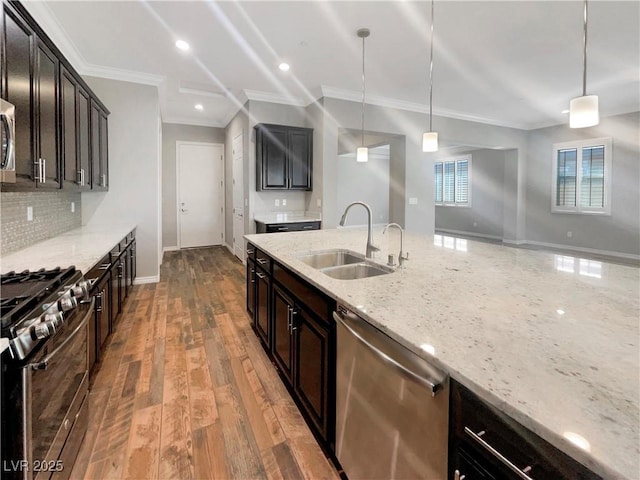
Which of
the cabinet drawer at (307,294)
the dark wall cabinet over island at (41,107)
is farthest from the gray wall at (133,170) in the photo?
the cabinet drawer at (307,294)

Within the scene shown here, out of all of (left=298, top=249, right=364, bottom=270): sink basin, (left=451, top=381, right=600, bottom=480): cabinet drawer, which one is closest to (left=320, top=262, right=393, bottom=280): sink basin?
(left=298, top=249, right=364, bottom=270): sink basin

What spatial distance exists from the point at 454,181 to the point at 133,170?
904 centimetres

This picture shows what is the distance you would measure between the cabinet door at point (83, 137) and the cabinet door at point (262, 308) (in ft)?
6.31

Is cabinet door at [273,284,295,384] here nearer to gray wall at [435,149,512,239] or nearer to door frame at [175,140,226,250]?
door frame at [175,140,226,250]

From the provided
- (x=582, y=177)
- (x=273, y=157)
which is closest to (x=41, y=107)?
(x=273, y=157)

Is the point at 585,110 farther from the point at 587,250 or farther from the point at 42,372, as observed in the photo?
the point at 587,250

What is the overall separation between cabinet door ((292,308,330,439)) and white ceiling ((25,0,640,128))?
2841 mm

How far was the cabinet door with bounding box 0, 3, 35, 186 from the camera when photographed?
1.69m

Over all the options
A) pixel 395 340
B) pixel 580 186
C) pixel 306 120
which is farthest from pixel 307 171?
pixel 580 186

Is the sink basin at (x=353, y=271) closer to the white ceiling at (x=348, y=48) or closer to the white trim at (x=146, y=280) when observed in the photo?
the white ceiling at (x=348, y=48)

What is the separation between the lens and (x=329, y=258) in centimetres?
232

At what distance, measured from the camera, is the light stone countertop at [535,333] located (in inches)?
22.8

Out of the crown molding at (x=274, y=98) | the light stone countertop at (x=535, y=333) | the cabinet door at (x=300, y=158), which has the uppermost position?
the crown molding at (x=274, y=98)

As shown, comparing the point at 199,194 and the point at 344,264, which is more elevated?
the point at 199,194
